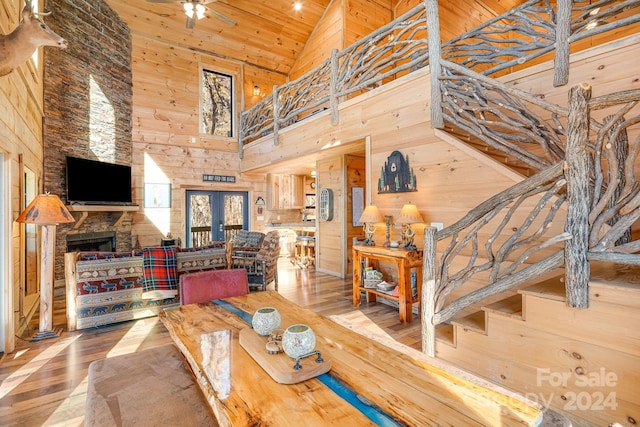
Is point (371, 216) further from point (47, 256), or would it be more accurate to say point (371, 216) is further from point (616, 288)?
point (47, 256)

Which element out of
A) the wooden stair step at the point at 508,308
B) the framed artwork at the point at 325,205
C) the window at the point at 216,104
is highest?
the window at the point at 216,104

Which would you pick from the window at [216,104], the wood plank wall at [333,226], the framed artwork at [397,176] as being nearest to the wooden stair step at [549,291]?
the framed artwork at [397,176]

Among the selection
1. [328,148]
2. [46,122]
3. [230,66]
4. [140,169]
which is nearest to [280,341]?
[328,148]

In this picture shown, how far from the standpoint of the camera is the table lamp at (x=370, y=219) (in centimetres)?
413

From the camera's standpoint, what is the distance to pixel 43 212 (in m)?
2.96

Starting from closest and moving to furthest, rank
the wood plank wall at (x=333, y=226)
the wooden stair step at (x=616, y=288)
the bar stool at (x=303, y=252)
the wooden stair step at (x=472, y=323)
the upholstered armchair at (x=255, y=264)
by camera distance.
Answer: the wooden stair step at (x=616, y=288)
the wooden stair step at (x=472, y=323)
the upholstered armchair at (x=255, y=264)
the wood plank wall at (x=333, y=226)
the bar stool at (x=303, y=252)

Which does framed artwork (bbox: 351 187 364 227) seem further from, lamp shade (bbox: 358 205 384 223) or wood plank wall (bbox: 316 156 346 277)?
lamp shade (bbox: 358 205 384 223)

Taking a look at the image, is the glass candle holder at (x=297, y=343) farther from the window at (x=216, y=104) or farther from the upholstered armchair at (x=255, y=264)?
the window at (x=216, y=104)

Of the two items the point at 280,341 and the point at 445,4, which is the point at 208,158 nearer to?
the point at 445,4

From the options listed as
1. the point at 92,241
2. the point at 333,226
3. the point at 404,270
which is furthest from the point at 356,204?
the point at 92,241

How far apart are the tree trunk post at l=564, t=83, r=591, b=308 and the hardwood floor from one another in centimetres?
156

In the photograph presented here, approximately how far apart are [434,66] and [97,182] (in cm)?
576

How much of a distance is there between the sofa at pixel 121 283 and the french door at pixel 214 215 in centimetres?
360

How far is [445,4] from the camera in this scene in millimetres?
6449
